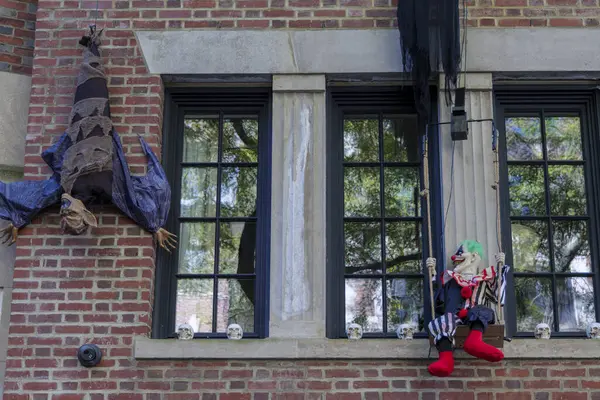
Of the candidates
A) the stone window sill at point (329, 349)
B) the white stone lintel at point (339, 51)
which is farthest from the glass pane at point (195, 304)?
the white stone lintel at point (339, 51)

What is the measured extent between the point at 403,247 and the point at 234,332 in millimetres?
1406

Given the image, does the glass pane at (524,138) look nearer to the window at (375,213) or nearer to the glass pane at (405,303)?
the window at (375,213)

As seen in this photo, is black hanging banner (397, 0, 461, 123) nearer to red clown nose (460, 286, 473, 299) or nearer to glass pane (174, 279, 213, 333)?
red clown nose (460, 286, 473, 299)

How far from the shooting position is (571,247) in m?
7.33

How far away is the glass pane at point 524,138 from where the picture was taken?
755 cm

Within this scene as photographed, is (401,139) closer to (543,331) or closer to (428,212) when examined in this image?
(428,212)

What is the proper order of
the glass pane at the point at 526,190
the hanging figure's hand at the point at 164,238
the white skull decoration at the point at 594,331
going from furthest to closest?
the glass pane at the point at 526,190, the hanging figure's hand at the point at 164,238, the white skull decoration at the point at 594,331

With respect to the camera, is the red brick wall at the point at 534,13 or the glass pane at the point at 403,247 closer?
the glass pane at the point at 403,247

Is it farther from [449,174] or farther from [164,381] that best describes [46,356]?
[449,174]

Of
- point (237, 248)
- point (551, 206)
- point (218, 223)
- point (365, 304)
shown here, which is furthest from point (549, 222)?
point (218, 223)

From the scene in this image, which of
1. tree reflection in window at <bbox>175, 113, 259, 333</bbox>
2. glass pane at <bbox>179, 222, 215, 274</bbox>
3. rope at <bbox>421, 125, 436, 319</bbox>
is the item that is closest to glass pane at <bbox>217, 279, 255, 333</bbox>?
tree reflection in window at <bbox>175, 113, 259, 333</bbox>

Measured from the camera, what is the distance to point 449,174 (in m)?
7.17

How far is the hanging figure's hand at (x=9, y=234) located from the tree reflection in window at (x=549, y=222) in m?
3.52

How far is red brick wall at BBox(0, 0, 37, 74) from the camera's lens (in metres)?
7.86
